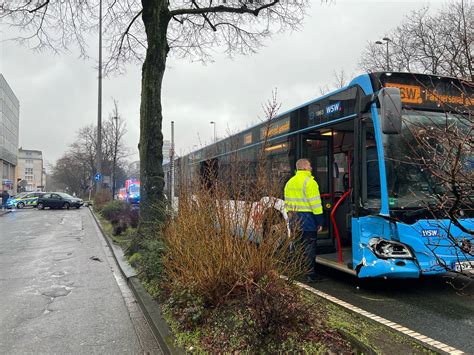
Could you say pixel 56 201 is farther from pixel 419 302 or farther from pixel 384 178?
pixel 419 302

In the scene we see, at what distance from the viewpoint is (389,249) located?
5.54 meters

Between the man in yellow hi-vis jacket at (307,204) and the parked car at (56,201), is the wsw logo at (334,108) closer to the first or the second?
the man in yellow hi-vis jacket at (307,204)

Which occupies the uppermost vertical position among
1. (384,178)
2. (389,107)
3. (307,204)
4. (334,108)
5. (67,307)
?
(334,108)

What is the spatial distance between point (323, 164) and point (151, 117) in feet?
12.3

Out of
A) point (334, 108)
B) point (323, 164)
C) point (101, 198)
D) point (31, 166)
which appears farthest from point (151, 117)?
point (31, 166)

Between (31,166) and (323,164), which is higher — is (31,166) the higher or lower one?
the higher one

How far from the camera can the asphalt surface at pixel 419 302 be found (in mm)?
4363

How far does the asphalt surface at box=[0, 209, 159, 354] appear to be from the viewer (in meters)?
4.42

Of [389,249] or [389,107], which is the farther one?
[389,249]

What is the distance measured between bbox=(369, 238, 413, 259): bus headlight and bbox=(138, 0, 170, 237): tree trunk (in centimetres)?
467

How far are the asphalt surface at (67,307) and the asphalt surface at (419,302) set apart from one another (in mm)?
2842

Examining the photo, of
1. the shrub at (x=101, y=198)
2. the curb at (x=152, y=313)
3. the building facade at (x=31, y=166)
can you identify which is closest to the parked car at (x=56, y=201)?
the shrub at (x=101, y=198)

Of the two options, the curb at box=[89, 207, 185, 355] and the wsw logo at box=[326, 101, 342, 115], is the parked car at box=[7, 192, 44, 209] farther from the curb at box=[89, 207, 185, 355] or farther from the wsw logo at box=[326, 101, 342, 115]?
the wsw logo at box=[326, 101, 342, 115]

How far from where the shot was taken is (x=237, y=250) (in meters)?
4.34
